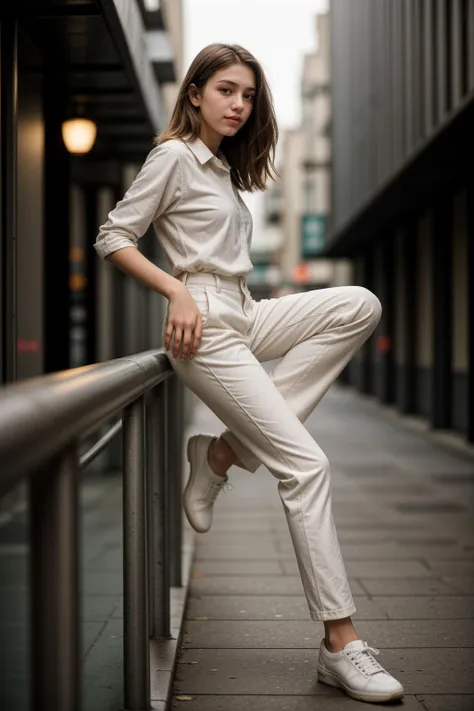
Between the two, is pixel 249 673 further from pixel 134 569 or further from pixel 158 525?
pixel 134 569

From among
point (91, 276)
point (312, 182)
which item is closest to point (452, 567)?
point (91, 276)

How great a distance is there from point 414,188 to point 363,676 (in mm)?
11460

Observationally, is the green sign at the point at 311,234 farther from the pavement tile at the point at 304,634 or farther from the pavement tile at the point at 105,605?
the pavement tile at the point at 105,605

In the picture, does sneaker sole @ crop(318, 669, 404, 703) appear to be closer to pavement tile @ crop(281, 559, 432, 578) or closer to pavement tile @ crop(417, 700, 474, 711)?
pavement tile @ crop(417, 700, 474, 711)

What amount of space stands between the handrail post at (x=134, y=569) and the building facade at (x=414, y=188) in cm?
657

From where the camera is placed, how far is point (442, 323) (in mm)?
13828

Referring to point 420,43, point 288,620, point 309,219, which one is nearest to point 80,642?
point 288,620

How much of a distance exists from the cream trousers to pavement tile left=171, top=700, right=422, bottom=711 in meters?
0.30

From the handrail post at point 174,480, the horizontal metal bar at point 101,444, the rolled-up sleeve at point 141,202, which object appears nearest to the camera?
the horizontal metal bar at point 101,444

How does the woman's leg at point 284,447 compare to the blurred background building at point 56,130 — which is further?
the blurred background building at point 56,130

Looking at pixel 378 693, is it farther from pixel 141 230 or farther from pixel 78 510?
pixel 78 510

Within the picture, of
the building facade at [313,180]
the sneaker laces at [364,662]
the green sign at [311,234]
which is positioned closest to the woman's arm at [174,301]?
the sneaker laces at [364,662]

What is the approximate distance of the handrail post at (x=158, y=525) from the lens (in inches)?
140

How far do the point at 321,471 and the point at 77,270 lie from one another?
1545 centimetres
